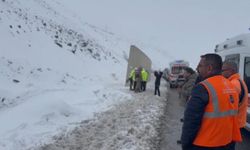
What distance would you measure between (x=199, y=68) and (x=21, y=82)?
11230mm

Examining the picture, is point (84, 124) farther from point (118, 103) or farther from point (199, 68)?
point (199, 68)

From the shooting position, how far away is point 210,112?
3.19 meters

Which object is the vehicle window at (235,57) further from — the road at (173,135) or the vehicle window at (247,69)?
the road at (173,135)

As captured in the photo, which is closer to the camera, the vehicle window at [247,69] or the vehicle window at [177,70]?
the vehicle window at [247,69]

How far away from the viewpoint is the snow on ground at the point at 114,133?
676 centimetres

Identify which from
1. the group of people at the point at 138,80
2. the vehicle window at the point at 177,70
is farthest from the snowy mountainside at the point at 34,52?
the vehicle window at the point at 177,70

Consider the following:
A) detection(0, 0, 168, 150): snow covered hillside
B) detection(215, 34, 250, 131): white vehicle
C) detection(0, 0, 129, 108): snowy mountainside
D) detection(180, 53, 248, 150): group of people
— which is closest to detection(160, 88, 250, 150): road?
detection(215, 34, 250, 131): white vehicle

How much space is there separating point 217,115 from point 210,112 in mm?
89

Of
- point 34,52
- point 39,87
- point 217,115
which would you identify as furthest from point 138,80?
point 217,115

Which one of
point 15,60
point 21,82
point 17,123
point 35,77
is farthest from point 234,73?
point 15,60

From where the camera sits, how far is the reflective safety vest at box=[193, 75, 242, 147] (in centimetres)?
317

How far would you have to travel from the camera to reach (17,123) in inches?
321

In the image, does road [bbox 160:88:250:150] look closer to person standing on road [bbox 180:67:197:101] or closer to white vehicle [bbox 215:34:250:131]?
white vehicle [bbox 215:34:250:131]

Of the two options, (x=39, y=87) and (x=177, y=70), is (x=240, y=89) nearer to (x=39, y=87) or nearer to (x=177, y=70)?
(x=39, y=87)
